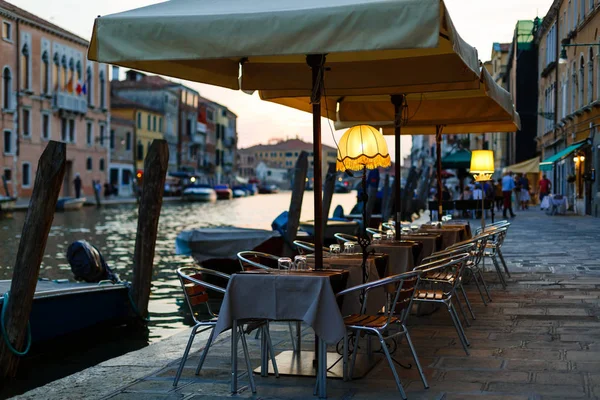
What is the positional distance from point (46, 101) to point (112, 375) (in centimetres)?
5201

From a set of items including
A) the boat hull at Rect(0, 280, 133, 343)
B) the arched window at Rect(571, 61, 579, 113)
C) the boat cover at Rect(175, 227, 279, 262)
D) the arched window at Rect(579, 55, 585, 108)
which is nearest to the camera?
the boat hull at Rect(0, 280, 133, 343)

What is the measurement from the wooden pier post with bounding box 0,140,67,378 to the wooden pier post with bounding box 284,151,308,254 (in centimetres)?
814

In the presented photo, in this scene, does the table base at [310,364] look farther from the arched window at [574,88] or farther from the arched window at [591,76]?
the arched window at [574,88]

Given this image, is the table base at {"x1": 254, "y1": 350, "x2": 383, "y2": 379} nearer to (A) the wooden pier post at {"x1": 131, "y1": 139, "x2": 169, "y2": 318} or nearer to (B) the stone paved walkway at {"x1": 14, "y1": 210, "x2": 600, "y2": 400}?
(B) the stone paved walkway at {"x1": 14, "y1": 210, "x2": 600, "y2": 400}

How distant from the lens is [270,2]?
5617 mm

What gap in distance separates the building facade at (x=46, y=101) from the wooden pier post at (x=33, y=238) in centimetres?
4410

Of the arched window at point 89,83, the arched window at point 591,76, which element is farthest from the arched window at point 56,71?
the arched window at point 591,76

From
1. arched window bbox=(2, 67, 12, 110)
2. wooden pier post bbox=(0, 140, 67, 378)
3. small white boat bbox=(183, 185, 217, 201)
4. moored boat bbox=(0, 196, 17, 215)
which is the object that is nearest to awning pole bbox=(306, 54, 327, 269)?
wooden pier post bbox=(0, 140, 67, 378)

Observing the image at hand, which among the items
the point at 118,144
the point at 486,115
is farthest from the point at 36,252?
the point at 118,144

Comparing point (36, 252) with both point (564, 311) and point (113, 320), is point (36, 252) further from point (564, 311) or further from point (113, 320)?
point (564, 311)

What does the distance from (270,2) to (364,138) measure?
266cm

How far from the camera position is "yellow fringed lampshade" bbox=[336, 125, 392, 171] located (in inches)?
316

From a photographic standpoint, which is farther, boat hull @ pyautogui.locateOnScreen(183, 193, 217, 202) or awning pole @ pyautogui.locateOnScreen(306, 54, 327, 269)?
boat hull @ pyautogui.locateOnScreen(183, 193, 217, 202)

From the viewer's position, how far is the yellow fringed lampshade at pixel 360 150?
8.03 m
